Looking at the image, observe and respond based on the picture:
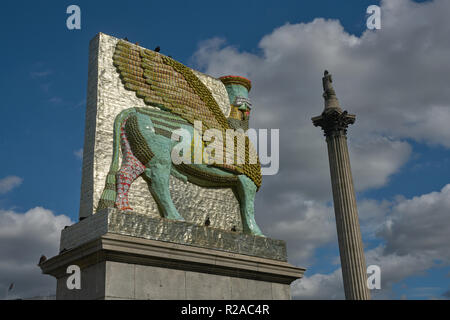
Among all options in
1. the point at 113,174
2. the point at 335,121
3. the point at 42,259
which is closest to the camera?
the point at 113,174

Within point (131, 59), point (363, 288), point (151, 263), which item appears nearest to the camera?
point (151, 263)

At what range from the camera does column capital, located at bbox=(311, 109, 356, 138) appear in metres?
26.7

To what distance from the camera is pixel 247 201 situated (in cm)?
1255

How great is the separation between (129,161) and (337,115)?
58.5 feet

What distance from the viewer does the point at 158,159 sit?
11.1 m

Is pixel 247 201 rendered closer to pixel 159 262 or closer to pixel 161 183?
Answer: pixel 161 183

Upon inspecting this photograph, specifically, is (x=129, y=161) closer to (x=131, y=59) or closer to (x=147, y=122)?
(x=147, y=122)

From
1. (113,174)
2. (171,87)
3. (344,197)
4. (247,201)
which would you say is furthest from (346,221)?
(113,174)

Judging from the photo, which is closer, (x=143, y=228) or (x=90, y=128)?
(x=143, y=228)

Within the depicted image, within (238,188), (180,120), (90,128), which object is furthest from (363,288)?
(90,128)

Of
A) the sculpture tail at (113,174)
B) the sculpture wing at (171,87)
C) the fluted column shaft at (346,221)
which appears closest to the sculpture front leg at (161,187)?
the sculpture tail at (113,174)

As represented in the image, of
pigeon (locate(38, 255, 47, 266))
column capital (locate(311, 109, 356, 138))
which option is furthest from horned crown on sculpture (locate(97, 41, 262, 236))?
column capital (locate(311, 109, 356, 138))

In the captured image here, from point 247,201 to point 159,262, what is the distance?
3.36 meters

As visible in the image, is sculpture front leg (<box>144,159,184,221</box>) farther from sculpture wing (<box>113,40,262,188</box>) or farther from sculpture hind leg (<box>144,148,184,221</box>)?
→ sculpture wing (<box>113,40,262,188</box>)
